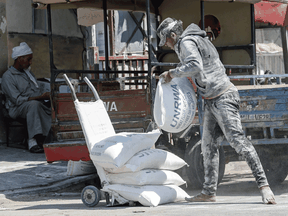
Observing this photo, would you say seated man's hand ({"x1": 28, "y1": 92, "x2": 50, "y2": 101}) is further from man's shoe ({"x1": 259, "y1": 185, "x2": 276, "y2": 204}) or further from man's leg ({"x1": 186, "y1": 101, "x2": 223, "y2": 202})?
man's shoe ({"x1": 259, "y1": 185, "x2": 276, "y2": 204})

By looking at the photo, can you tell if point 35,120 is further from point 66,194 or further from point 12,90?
point 66,194

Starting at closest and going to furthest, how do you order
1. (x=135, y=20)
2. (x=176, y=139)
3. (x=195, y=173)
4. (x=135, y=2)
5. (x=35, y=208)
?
(x=35, y=208)
(x=195, y=173)
(x=176, y=139)
(x=135, y=2)
(x=135, y=20)

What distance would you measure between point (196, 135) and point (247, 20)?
3050 mm

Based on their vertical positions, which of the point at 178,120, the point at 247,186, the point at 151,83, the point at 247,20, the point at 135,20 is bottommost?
the point at 247,186

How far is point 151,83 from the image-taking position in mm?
5867

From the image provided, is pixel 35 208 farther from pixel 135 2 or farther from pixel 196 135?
pixel 135 2

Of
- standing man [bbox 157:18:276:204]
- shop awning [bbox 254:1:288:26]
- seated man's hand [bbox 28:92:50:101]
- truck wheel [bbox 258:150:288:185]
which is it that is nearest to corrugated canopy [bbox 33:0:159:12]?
seated man's hand [bbox 28:92:50:101]

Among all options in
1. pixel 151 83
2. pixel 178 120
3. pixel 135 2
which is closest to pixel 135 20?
pixel 135 2

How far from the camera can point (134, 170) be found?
4.44m

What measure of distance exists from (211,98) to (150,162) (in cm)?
88

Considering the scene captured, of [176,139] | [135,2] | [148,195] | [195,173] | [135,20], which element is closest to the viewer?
[148,195]

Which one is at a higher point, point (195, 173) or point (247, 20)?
point (247, 20)

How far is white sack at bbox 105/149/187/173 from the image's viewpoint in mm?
4469

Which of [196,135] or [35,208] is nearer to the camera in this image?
[35,208]
